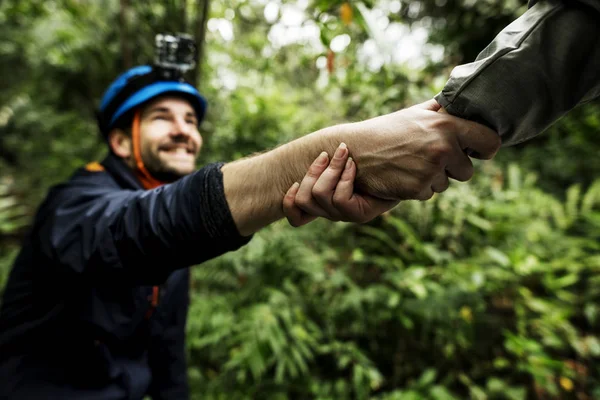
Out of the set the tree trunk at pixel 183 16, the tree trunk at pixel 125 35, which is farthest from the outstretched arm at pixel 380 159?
the tree trunk at pixel 125 35

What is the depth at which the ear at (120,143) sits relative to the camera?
2152mm

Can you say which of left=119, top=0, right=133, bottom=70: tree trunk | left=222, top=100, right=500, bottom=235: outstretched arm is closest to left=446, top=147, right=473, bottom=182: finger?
left=222, top=100, right=500, bottom=235: outstretched arm

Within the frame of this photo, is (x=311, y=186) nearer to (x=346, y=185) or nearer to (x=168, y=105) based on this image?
(x=346, y=185)

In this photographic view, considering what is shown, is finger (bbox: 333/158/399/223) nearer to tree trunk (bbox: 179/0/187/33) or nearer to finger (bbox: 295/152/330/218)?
finger (bbox: 295/152/330/218)

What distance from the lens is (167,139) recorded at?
6.85 feet

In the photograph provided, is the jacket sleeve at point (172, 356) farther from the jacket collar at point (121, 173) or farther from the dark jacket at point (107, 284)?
the jacket collar at point (121, 173)

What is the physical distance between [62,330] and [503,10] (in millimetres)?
5816

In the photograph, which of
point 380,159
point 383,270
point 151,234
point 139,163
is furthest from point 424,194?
point 383,270

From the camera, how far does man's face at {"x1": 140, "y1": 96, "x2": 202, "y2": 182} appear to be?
2064mm

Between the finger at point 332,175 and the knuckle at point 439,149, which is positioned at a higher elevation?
the knuckle at point 439,149

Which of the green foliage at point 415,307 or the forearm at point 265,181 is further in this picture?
the green foliage at point 415,307

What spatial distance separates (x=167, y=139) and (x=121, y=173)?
34 cm

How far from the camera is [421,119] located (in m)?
0.94

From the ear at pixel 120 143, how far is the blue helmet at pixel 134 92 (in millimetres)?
→ 54
